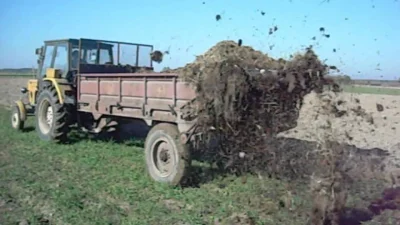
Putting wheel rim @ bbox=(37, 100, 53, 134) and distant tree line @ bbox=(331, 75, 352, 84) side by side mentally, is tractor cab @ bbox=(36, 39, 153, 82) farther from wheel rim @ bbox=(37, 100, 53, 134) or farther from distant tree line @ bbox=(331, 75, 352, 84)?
distant tree line @ bbox=(331, 75, 352, 84)

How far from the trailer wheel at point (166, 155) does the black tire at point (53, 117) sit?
11.5ft

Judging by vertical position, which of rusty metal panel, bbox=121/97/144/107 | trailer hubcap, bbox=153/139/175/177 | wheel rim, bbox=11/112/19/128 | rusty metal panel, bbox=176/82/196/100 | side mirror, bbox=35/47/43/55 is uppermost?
side mirror, bbox=35/47/43/55

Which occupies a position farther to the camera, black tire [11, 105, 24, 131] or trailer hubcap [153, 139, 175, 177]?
black tire [11, 105, 24, 131]

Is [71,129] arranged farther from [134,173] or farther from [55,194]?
[55,194]

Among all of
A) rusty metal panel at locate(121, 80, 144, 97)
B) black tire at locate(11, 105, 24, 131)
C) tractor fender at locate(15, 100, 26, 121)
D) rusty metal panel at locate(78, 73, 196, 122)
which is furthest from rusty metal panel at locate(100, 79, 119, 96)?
black tire at locate(11, 105, 24, 131)

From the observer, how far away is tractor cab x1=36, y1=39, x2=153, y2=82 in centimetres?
1048

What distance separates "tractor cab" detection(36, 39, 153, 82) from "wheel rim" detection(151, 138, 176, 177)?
378 cm

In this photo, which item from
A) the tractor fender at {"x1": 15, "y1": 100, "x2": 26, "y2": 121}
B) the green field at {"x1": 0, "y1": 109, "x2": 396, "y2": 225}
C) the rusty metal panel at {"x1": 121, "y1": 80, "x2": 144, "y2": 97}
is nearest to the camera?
the green field at {"x1": 0, "y1": 109, "x2": 396, "y2": 225}

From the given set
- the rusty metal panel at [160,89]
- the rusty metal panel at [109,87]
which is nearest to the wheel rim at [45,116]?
the rusty metal panel at [109,87]

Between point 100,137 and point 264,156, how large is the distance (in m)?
5.33

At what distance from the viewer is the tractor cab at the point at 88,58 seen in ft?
34.4

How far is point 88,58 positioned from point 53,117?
59.3 inches

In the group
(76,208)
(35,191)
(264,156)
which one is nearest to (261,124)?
(264,156)

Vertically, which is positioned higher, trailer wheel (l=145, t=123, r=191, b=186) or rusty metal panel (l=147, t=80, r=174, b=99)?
rusty metal panel (l=147, t=80, r=174, b=99)
